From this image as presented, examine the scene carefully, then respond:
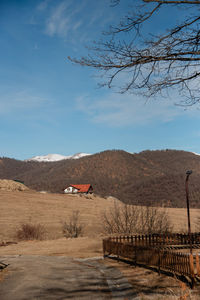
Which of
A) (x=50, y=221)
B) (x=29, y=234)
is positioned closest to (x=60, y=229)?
(x=50, y=221)

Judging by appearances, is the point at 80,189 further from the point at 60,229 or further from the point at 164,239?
the point at 164,239

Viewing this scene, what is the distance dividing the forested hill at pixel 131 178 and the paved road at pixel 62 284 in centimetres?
8096

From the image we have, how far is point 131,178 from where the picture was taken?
136 meters

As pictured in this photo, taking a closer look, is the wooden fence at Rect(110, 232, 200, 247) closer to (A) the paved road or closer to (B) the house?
(A) the paved road

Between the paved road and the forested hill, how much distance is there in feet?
266

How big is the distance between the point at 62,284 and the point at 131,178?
126876 mm

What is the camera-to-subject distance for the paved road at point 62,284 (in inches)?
349

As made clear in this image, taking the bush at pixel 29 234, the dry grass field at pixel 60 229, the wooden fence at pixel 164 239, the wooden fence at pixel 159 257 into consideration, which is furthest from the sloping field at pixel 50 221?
the wooden fence at pixel 159 257

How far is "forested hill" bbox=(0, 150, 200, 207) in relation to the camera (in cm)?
11044

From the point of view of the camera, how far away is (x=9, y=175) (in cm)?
19600

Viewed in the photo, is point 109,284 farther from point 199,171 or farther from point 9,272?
point 199,171

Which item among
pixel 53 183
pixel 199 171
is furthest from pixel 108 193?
pixel 199 171

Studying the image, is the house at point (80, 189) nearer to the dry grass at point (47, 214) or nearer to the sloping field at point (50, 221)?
the dry grass at point (47, 214)

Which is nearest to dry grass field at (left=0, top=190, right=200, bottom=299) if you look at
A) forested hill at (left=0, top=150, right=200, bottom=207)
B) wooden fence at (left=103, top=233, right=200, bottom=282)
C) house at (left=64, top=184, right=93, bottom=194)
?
wooden fence at (left=103, top=233, right=200, bottom=282)
